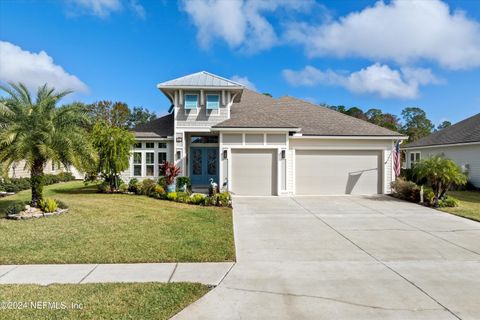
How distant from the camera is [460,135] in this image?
21484mm

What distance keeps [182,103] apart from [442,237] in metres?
13.0

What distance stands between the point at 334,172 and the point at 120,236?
11.8 metres

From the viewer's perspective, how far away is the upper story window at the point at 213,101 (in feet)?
53.8

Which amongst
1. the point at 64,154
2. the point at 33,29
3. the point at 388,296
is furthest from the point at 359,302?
the point at 33,29

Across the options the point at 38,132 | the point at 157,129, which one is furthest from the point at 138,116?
the point at 38,132

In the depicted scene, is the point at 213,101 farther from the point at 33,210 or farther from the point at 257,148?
the point at 33,210

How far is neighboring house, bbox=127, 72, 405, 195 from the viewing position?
50.0 feet

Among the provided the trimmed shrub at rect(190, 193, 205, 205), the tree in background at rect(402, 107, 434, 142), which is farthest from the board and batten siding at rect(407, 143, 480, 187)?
the tree in background at rect(402, 107, 434, 142)

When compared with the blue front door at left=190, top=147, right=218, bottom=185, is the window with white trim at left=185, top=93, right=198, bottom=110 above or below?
above

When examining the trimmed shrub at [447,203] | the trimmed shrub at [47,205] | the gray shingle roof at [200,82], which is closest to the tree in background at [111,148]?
the gray shingle roof at [200,82]

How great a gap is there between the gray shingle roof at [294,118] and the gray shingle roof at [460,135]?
296 inches

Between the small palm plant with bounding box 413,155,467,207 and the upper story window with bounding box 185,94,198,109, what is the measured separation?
11.3 meters

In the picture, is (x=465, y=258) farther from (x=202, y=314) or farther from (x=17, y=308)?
(x=17, y=308)

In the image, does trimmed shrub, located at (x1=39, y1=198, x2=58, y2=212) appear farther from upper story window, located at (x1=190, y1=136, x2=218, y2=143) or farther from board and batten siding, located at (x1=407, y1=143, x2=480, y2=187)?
board and batten siding, located at (x1=407, y1=143, x2=480, y2=187)
